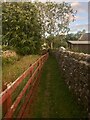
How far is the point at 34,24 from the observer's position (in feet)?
129

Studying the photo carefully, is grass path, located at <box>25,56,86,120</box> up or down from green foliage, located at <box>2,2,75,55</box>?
down

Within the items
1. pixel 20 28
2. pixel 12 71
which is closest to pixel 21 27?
pixel 20 28

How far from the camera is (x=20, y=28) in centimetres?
3872

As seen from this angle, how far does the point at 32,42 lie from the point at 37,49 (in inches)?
129

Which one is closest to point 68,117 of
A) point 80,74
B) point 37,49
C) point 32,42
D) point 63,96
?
point 80,74

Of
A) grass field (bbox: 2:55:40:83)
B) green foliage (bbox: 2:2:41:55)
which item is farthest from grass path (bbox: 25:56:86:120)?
green foliage (bbox: 2:2:41:55)

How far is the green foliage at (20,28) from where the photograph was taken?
3803 cm

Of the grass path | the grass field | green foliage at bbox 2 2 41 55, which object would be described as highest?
green foliage at bbox 2 2 41 55

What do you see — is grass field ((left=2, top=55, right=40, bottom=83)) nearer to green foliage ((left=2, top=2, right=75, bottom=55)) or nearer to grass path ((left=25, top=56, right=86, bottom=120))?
grass path ((left=25, top=56, right=86, bottom=120))

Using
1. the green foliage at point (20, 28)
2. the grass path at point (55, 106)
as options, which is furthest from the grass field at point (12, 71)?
the green foliage at point (20, 28)

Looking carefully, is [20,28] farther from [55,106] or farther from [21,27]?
[55,106]

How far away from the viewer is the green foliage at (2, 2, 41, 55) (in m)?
38.0

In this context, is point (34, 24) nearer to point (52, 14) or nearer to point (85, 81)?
point (52, 14)

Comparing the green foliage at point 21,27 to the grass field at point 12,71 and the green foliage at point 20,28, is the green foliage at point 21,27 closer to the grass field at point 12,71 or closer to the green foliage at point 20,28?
the green foliage at point 20,28
